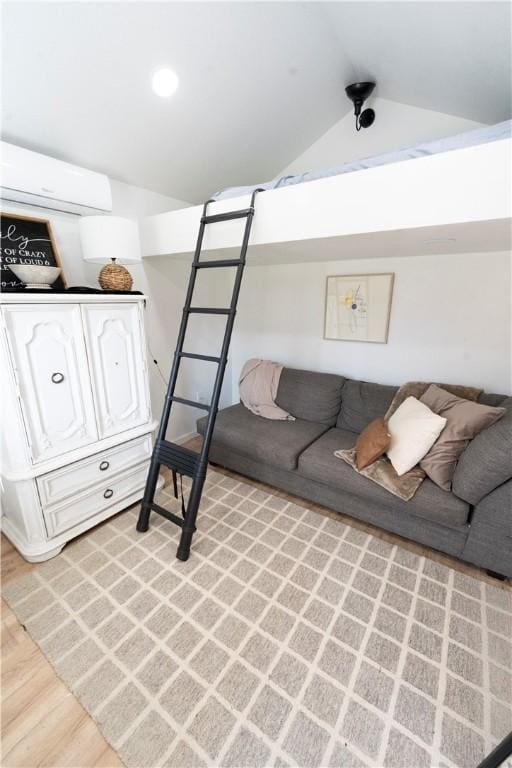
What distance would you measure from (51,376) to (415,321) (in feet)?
8.40

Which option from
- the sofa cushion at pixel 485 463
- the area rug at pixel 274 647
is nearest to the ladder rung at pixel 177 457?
the area rug at pixel 274 647

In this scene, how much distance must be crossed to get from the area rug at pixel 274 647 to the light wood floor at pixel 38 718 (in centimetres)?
4

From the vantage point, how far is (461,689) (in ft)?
4.06

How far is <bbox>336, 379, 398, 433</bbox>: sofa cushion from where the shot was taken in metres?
2.51

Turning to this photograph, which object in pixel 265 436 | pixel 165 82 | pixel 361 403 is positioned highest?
pixel 165 82

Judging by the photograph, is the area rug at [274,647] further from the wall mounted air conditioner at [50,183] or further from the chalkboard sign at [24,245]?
the wall mounted air conditioner at [50,183]

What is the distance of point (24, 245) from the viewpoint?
1.88 m

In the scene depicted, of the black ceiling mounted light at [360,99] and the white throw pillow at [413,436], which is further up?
the black ceiling mounted light at [360,99]

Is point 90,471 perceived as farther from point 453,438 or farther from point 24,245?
point 453,438

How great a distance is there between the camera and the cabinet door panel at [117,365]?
1875mm

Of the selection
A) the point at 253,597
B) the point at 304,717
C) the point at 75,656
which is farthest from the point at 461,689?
the point at 75,656

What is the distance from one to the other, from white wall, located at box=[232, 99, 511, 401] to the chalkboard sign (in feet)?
6.30

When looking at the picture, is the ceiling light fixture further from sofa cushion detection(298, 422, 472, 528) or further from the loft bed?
sofa cushion detection(298, 422, 472, 528)

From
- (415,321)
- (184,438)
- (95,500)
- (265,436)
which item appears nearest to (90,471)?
(95,500)
